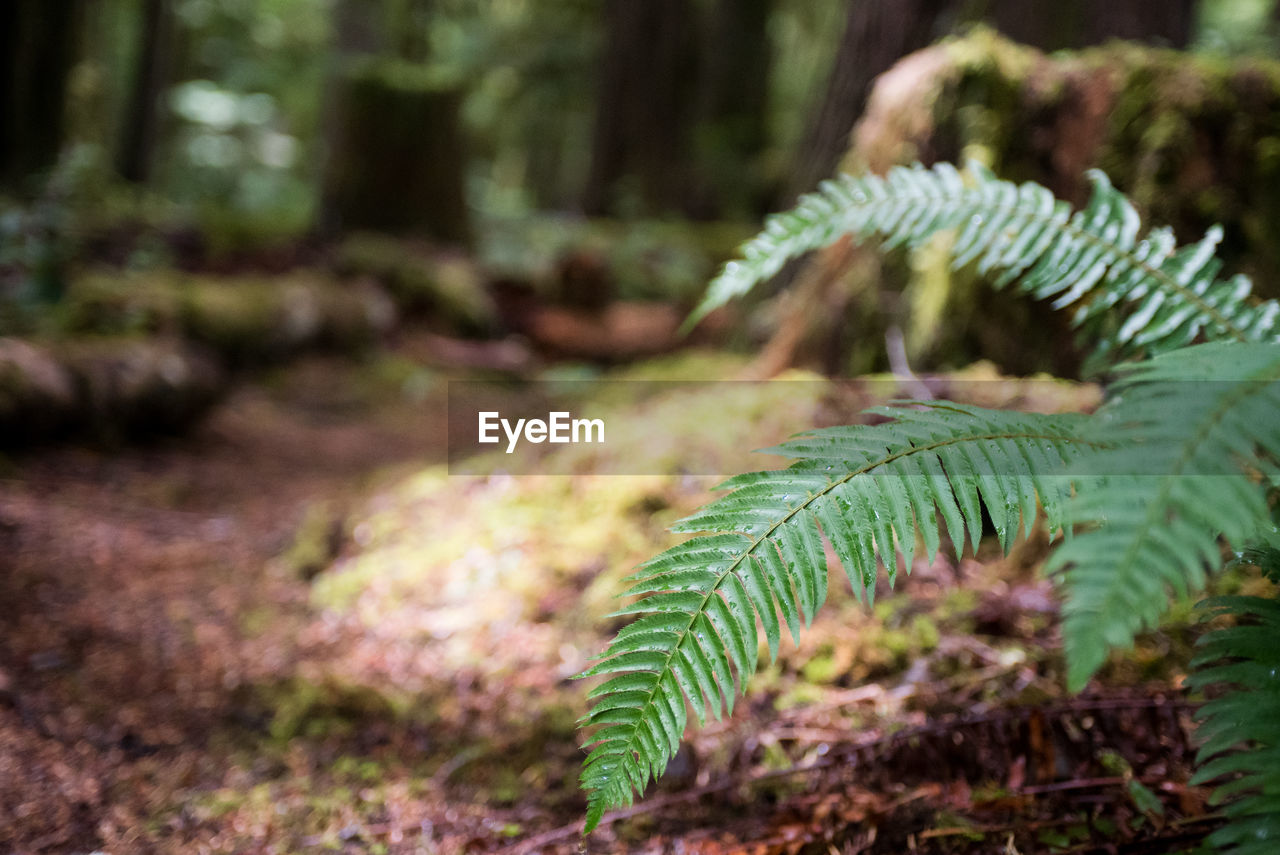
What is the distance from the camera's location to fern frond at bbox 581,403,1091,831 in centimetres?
118

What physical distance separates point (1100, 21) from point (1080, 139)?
6.13 ft

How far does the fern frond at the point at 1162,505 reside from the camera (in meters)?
0.85

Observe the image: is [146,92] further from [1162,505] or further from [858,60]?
[1162,505]

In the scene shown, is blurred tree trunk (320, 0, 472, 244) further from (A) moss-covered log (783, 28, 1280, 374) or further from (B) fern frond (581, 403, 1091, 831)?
(B) fern frond (581, 403, 1091, 831)

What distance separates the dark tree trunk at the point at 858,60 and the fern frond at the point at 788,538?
3.99 m

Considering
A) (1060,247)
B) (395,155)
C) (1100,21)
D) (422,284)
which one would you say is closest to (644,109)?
(395,155)

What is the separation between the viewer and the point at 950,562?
2.53m

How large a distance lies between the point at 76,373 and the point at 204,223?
171 inches

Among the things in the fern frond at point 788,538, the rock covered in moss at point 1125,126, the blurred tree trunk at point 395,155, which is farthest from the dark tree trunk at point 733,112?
the fern frond at point 788,538

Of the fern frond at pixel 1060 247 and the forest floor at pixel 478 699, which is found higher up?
the fern frond at pixel 1060 247

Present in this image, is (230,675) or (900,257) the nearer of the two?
(230,675)

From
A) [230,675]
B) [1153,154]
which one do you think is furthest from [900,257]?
[230,675]

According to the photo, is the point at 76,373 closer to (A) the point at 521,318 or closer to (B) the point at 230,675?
(B) the point at 230,675

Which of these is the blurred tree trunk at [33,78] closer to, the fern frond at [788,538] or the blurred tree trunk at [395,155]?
the blurred tree trunk at [395,155]
